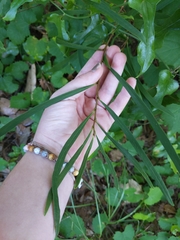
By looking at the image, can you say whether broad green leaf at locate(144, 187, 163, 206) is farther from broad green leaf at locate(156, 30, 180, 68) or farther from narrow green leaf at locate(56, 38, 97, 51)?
narrow green leaf at locate(56, 38, 97, 51)

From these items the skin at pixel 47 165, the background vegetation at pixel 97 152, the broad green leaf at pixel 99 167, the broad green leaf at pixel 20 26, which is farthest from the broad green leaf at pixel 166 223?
the broad green leaf at pixel 20 26

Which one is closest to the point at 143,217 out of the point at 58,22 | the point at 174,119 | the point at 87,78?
the point at 174,119

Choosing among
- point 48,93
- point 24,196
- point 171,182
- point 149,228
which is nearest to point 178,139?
point 171,182

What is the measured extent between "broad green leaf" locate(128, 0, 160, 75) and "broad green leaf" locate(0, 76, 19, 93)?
78 cm

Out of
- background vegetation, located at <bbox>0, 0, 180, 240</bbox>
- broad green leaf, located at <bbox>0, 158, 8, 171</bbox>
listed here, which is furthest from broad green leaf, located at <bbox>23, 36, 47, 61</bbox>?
broad green leaf, located at <bbox>0, 158, 8, 171</bbox>

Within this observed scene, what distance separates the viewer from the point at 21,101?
3.99ft

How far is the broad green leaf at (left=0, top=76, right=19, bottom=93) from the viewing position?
1224 mm

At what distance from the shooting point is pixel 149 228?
127 cm

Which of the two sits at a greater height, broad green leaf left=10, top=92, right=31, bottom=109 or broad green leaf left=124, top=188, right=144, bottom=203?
broad green leaf left=10, top=92, right=31, bottom=109

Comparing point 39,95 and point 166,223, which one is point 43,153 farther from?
point 166,223

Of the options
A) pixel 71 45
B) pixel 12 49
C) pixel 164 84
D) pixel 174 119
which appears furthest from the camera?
pixel 12 49

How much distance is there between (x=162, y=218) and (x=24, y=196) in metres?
0.68

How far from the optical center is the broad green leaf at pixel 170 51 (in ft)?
2.78

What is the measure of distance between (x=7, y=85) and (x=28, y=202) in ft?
2.10
